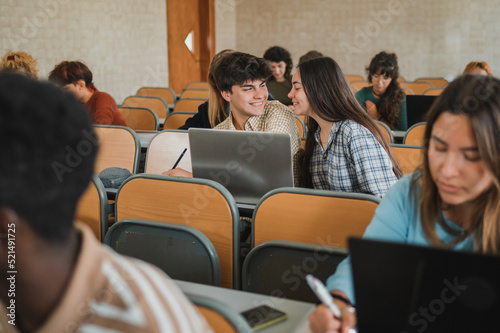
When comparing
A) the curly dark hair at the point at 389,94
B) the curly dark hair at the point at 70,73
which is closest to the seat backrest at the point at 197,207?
the curly dark hair at the point at 70,73

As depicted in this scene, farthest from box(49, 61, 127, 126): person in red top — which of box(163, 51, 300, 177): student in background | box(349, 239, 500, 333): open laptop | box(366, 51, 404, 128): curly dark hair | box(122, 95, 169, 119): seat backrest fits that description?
box(349, 239, 500, 333): open laptop

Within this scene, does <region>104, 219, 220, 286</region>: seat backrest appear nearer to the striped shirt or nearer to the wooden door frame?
the striped shirt

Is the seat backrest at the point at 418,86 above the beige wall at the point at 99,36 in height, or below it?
below

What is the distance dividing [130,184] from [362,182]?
940 mm

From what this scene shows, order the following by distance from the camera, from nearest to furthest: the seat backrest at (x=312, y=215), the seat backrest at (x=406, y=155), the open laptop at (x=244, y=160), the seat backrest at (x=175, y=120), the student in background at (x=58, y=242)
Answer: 1. the student in background at (x=58, y=242)
2. the seat backrest at (x=312, y=215)
3. the open laptop at (x=244, y=160)
4. the seat backrest at (x=406, y=155)
5. the seat backrest at (x=175, y=120)

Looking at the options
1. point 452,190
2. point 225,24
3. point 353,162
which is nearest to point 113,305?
point 452,190

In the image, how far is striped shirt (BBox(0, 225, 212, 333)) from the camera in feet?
2.24

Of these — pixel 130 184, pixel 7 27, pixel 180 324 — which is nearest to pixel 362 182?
pixel 130 184

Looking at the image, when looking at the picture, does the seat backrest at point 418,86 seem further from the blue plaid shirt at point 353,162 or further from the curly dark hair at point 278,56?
the blue plaid shirt at point 353,162

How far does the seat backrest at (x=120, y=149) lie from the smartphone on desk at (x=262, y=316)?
2.04 m

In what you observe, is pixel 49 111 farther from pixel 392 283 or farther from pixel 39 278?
pixel 392 283

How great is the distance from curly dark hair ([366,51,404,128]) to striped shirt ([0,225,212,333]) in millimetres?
4152

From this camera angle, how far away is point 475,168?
1.20 m

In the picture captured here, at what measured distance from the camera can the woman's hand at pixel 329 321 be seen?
3.75 feet
